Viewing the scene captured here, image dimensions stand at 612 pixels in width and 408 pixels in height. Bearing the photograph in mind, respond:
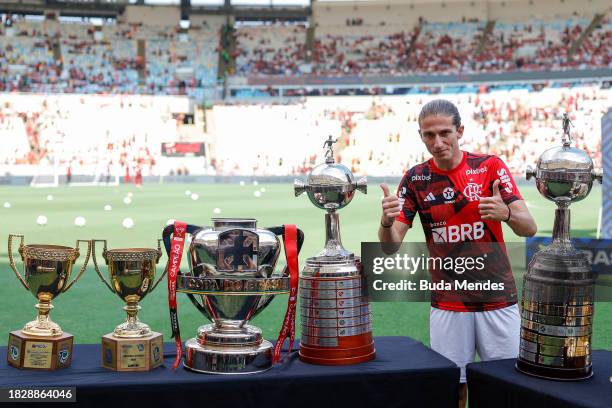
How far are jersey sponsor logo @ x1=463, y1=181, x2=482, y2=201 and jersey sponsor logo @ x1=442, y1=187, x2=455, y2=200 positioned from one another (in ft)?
0.16

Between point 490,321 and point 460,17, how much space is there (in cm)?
4754

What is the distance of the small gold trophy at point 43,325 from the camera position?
2.20m

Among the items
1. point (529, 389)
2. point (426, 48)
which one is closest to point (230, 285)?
point (529, 389)

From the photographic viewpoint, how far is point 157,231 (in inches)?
535

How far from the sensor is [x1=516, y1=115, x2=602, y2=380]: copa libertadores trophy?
6.73ft

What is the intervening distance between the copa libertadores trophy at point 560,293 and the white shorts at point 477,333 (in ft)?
2.58

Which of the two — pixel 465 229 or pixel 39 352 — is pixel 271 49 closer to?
pixel 465 229

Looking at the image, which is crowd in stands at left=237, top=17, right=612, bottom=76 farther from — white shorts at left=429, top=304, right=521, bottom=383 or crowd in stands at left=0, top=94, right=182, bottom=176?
white shorts at left=429, top=304, right=521, bottom=383

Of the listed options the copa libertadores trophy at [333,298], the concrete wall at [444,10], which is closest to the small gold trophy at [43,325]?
the copa libertadores trophy at [333,298]

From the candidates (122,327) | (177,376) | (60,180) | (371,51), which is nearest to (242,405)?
(177,376)

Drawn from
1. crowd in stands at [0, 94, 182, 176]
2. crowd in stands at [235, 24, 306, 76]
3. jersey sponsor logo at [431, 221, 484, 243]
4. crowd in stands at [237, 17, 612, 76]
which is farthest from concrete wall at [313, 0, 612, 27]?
jersey sponsor logo at [431, 221, 484, 243]

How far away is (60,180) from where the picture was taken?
1287 inches

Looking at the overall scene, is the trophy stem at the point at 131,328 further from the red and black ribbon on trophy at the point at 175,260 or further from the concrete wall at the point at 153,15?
the concrete wall at the point at 153,15

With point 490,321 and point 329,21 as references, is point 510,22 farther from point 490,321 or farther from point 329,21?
point 490,321
